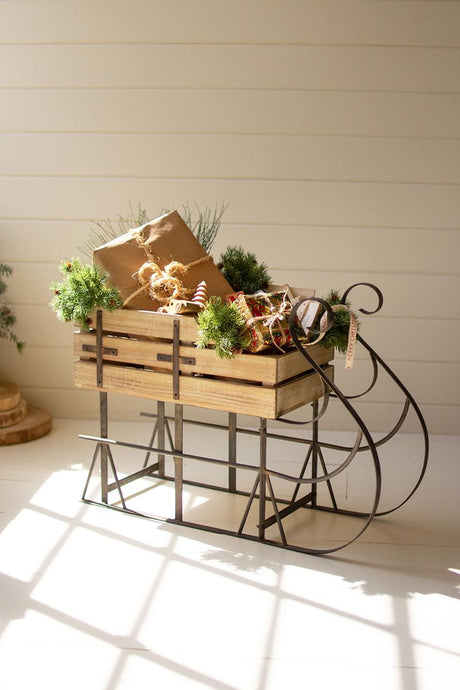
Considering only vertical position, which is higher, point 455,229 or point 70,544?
point 455,229

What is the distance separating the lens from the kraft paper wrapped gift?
2.82 m

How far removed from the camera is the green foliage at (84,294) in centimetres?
275

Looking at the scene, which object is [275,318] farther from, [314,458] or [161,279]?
[314,458]

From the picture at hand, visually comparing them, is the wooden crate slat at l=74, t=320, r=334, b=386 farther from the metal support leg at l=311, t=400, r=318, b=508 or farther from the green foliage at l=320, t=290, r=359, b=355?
the metal support leg at l=311, t=400, r=318, b=508

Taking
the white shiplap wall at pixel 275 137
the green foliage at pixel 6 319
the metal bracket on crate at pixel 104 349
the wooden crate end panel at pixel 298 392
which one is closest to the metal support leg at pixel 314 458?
the wooden crate end panel at pixel 298 392

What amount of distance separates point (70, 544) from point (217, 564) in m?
0.49

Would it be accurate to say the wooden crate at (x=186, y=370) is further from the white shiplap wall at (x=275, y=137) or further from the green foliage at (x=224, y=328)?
the white shiplap wall at (x=275, y=137)

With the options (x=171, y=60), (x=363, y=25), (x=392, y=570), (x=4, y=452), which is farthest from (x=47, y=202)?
(x=392, y=570)

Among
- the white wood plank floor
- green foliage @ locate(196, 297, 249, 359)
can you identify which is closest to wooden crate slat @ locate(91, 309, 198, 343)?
green foliage @ locate(196, 297, 249, 359)

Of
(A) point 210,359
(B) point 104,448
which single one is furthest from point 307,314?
(B) point 104,448

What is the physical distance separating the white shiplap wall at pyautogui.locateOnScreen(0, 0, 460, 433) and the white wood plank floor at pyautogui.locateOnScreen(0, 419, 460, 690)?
1223mm

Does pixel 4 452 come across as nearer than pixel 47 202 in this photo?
Yes

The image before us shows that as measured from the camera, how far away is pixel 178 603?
239 cm

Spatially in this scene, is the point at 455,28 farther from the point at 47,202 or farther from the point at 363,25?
the point at 47,202
